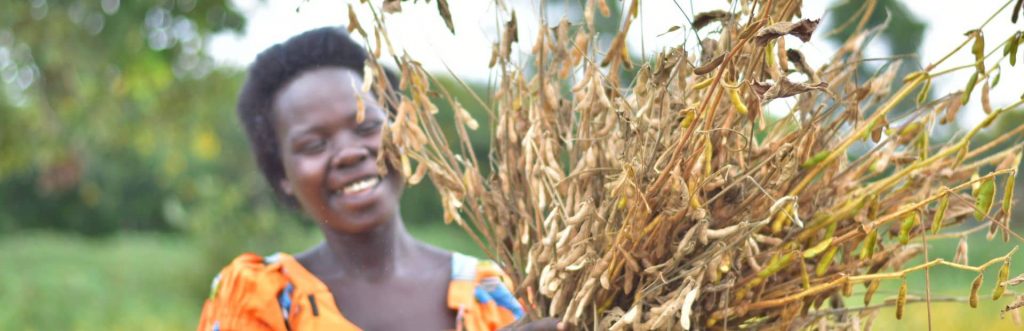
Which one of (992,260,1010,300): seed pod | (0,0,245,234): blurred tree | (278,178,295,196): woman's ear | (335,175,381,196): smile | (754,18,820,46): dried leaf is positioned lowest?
(0,0,245,234): blurred tree

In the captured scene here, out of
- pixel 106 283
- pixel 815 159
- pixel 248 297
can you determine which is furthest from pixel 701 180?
pixel 106 283

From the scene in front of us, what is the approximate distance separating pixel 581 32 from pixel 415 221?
11.2m

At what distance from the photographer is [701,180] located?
153 cm

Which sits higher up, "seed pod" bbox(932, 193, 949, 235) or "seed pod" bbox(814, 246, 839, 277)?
"seed pod" bbox(932, 193, 949, 235)

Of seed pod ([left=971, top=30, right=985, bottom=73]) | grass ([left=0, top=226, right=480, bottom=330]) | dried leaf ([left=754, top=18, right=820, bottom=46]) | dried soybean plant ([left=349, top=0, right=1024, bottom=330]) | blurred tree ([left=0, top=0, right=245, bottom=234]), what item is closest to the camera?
dried leaf ([left=754, top=18, right=820, bottom=46])

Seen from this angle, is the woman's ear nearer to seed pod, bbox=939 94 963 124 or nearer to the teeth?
the teeth

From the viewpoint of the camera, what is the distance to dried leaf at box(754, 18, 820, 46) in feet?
4.18

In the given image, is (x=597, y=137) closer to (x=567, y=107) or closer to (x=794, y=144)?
(x=567, y=107)

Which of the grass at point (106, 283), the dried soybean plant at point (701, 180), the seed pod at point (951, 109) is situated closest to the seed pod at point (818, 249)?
the dried soybean plant at point (701, 180)

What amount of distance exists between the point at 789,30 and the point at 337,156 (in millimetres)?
1276

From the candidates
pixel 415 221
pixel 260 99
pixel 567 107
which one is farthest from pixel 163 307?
pixel 567 107

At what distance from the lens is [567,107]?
1.83 meters

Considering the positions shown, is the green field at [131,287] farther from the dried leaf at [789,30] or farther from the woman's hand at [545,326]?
the dried leaf at [789,30]

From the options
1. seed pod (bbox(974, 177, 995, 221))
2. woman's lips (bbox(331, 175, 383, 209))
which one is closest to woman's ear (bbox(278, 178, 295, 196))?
woman's lips (bbox(331, 175, 383, 209))
